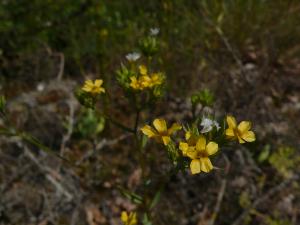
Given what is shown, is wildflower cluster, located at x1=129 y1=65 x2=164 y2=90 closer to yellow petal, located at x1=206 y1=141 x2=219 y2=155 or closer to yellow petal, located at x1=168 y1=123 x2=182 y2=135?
yellow petal, located at x1=168 y1=123 x2=182 y2=135

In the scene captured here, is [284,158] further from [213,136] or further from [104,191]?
[213,136]

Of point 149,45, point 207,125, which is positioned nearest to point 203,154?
point 207,125

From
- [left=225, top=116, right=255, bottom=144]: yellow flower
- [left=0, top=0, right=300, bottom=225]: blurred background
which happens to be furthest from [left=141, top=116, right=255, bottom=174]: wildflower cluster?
[left=0, top=0, right=300, bottom=225]: blurred background

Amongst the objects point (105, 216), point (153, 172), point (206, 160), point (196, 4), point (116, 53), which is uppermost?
point (206, 160)

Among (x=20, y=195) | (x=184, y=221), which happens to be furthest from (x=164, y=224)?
(x=20, y=195)

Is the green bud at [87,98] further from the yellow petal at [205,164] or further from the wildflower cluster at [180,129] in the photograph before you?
the yellow petal at [205,164]

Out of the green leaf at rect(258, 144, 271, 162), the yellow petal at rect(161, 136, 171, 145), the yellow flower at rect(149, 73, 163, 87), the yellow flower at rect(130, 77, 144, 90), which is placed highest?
the yellow flower at rect(149, 73, 163, 87)

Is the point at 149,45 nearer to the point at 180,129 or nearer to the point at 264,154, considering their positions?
the point at 180,129

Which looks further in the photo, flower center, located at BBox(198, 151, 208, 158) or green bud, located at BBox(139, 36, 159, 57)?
green bud, located at BBox(139, 36, 159, 57)
